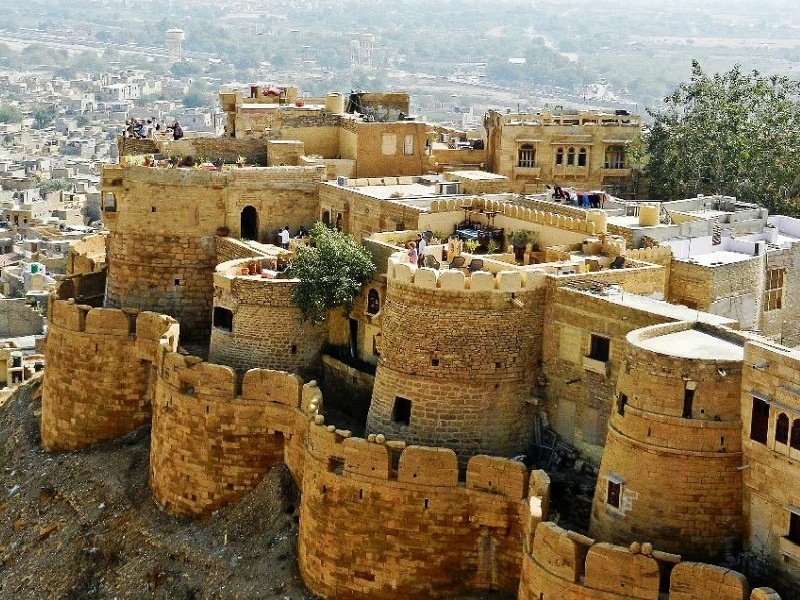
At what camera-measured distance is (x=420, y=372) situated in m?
29.0

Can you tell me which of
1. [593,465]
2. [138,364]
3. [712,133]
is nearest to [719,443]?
[593,465]

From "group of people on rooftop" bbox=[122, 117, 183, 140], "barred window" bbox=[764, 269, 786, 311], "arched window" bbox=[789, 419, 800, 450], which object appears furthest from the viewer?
"group of people on rooftop" bbox=[122, 117, 183, 140]

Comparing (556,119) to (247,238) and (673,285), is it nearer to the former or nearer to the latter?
(247,238)

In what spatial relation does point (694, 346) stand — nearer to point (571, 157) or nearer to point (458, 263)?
point (458, 263)

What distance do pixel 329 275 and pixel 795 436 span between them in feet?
41.9

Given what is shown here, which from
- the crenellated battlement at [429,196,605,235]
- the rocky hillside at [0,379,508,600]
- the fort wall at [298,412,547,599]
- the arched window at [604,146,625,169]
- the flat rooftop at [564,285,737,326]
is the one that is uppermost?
the arched window at [604,146,625,169]

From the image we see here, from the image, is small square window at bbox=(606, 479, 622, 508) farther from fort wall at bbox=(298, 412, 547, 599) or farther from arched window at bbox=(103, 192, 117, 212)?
arched window at bbox=(103, 192, 117, 212)

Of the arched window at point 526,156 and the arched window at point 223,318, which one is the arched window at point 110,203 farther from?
the arched window at point 526,156

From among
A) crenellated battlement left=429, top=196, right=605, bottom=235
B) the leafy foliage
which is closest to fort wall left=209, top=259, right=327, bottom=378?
crenellated battlement left=429, top=196, right=605, bottom=235

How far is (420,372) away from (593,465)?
11.9 feet

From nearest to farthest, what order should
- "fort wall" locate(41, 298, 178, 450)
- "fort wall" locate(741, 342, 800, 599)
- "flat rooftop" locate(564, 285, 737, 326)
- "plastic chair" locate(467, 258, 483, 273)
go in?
"fort wall" locate(741, 342, 800, 599) → "flat rooftop" locate(564, 285, 737, 326) → "plastic chair" locate(467, 258, 483, 273) → "fort wall" locate(41, 298, 178, 450)

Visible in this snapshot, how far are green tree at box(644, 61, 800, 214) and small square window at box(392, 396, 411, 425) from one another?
59.1 ft

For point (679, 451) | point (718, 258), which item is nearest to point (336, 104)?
point (718, 258)

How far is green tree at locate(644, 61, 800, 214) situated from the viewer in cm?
4500
